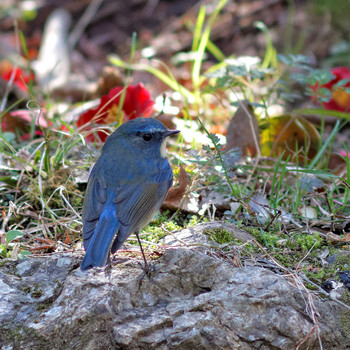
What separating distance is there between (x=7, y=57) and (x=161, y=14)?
2490 millimetres

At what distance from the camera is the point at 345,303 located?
268cm

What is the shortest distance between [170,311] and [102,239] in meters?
0.52

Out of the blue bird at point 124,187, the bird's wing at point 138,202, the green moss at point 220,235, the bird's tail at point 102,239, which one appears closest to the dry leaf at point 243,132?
the blue bird at point 124,187

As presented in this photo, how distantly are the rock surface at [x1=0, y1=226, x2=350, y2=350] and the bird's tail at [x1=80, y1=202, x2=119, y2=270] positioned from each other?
0.19 m

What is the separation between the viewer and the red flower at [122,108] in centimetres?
433

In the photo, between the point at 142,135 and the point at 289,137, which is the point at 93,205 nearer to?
the point at 142,135

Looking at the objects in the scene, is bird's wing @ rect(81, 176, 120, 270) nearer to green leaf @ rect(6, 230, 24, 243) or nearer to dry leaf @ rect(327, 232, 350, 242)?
green leaf @ rect(6, 230, 24, 243)

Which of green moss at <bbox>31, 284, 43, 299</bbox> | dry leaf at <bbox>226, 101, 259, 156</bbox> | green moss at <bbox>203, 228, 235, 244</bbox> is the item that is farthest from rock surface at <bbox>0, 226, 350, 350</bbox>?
dry leaf at <bbox>226, 101, 259, 156</bbox>

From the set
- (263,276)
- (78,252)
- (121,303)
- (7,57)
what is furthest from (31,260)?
(7,57)

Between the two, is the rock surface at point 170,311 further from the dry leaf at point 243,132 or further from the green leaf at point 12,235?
the dry leaf at point 243,132

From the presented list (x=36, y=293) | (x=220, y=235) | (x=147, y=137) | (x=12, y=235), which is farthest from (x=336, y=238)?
(x=12, y=235)

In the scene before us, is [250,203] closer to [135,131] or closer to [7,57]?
[135,131]

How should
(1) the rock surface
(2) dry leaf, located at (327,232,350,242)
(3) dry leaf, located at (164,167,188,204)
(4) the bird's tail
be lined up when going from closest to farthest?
(1) the rock surface < (4) the bird's tail < (2) dry leaf, located at (327,232,350,242) < (3) dry leaf, located at (164,167,188,204)

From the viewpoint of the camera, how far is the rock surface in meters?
2.39
